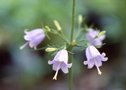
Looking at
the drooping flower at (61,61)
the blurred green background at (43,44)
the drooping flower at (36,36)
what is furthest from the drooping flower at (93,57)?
the blurred green background at (43,44)

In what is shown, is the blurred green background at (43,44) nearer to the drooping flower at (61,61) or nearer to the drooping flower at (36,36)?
the drooping flower at (36,36)

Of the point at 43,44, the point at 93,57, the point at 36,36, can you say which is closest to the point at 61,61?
the point at 93,57

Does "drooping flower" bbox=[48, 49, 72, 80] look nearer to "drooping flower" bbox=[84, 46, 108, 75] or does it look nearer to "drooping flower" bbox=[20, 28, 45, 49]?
"drooping flower" bbox=[84, 46, 108, 75]

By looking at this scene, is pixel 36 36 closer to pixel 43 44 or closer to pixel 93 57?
pixel 93 57

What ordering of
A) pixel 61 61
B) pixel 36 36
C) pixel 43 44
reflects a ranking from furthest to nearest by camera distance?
pixel 43 44, pixel 36 36, pixel 61 61

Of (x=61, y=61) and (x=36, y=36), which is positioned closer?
(x=61, y=61)

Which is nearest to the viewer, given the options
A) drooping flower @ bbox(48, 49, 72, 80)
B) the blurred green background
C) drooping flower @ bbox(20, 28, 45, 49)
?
drooping flower @ bbox(48, 49, 72, 80)

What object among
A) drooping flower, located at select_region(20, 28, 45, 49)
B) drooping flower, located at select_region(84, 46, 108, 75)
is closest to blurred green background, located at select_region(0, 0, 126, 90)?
drooping flower, located at select_region(20, 28, 45, 49)

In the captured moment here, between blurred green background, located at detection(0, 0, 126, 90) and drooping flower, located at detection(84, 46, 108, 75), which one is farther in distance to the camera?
blurred green background, located at detection(0, 0, 126, 90)

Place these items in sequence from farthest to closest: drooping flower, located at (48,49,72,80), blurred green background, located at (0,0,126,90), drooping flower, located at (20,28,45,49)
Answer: blurred green background, located at (0,0,126,90)
drooping flower, located at (20,28,45,49)
drooping flower, located at (48,49,72,80)
